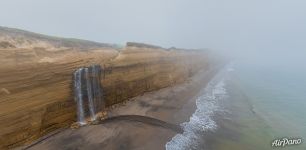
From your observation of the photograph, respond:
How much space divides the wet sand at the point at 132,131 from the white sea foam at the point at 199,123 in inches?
23.3

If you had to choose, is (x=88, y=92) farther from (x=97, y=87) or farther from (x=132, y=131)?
(x=132, y=131)

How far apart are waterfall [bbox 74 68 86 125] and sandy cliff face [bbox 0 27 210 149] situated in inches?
16.4

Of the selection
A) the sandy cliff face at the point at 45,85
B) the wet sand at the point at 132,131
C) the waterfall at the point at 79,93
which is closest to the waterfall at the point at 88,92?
the waterfall at the point at 79,93

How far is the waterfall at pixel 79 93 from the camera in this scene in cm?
1847

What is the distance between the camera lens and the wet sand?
15.5 metres

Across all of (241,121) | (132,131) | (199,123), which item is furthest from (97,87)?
(241,121)

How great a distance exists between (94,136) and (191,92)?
17.4m

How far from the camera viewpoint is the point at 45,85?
16.0m

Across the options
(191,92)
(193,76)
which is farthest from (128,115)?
(193,76)

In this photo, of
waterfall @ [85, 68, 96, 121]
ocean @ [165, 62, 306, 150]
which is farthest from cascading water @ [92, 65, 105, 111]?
ocean @ [165, 62, 306, 150]

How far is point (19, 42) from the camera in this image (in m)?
16.2

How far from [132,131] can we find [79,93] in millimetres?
4877

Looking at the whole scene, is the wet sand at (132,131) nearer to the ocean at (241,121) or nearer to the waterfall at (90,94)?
the ocean at (241,121)

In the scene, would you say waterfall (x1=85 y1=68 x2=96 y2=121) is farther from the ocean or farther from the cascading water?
the ocean
